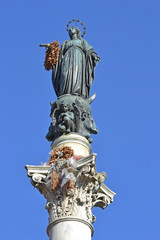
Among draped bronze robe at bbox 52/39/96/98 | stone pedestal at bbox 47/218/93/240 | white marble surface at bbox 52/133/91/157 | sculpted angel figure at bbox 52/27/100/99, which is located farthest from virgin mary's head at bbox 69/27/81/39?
stone pedestal at bbox 47/218/93/240

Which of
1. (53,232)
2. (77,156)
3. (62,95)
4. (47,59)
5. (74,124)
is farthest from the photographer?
(47,59)

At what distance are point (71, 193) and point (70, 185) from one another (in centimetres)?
22

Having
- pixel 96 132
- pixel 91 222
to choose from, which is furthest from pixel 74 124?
pixel 91 222

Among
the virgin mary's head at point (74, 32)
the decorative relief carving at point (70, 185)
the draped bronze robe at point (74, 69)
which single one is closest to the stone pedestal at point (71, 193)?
the decorative relief carving at point (70, 185)

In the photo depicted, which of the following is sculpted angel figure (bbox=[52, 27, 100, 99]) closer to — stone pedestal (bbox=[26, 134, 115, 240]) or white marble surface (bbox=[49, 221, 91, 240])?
stone pedestal (bbox=[26, 134, 115, 240])

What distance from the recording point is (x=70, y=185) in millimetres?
15000

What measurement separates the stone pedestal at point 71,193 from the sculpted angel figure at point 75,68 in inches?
147

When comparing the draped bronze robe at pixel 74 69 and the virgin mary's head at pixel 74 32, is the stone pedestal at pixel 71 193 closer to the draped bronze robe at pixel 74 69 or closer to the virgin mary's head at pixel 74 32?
the draped bronze robe at pixel 74 69

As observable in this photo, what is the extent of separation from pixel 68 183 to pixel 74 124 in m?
2.77

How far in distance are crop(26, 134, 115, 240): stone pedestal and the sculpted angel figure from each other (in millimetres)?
3728

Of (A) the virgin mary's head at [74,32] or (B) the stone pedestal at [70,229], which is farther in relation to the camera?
(A) the virgin mary's head at [74,32]

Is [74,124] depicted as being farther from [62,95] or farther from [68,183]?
[68,183]

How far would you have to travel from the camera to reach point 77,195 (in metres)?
15.2

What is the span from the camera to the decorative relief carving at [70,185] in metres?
15.0
